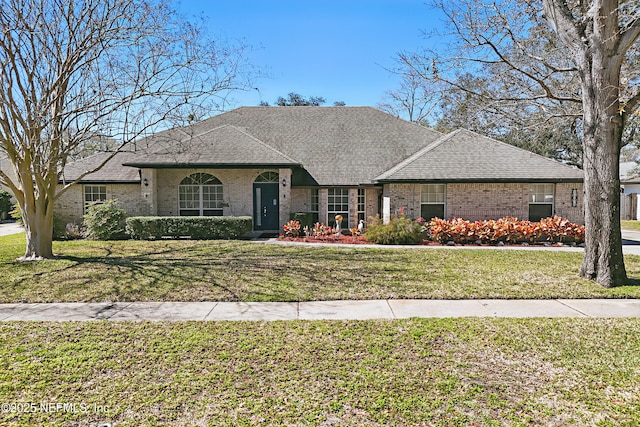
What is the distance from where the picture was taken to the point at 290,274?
32.4 ft

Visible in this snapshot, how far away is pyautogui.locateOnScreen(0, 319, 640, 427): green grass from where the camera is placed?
12.4 ft

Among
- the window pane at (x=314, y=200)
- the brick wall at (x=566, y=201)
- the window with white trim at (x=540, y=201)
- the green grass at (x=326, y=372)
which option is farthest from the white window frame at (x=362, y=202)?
the green grass at (x=326, y=372)

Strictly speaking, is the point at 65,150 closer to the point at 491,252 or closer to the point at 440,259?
the point at 440,259

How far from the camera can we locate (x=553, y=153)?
35.1m

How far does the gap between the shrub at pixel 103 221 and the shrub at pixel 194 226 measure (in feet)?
2.41

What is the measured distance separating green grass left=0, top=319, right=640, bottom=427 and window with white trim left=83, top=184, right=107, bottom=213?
1375 centimetres

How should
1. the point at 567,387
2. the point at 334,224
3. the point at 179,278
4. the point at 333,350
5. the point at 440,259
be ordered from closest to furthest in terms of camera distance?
the point at 567,387 → the point at 333,350 → the point at 179,278 → the point at 440,259 → the point at 334,224

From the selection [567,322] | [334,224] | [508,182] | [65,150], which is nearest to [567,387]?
[567,322]

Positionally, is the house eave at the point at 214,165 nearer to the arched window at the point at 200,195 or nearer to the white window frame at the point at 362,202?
the arched window at the point at 200,195

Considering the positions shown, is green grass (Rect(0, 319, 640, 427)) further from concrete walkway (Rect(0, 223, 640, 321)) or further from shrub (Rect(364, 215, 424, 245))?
shrub (Rect(364, 215, 424, 245))

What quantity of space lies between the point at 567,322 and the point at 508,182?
1153 cm

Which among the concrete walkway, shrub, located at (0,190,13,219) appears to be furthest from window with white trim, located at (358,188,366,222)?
shrub, located at (0,190,13,219)

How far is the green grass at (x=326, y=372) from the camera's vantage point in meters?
3.79

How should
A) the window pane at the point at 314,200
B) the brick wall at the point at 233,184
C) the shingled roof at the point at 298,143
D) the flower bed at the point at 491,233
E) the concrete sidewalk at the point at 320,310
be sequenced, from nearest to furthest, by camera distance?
the concrete sidewalk at the point at 320,310 < the flower bed at the point at 491,233 < the shingled roof at the point at 298,143 < the brick wall at the point at 233,184 < the window pane at the point at 314,200
